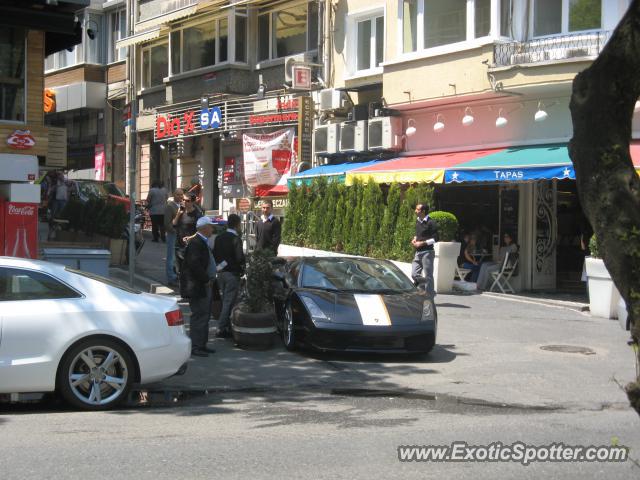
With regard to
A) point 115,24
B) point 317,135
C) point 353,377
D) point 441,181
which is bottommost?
point 353,377

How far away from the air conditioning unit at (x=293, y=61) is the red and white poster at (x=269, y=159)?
1611 mm

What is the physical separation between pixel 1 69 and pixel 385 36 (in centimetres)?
893

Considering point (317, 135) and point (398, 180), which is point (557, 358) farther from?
point (317, 135)

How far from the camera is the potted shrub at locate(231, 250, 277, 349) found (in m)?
11.4

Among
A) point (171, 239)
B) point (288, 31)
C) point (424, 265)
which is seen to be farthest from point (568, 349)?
point (288, 31)

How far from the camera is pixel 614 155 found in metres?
3.74

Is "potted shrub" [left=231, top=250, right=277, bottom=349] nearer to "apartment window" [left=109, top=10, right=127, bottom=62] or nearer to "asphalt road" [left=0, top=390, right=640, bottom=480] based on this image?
"asphalt road" [left=0, top=390, right=640, bottom=480]

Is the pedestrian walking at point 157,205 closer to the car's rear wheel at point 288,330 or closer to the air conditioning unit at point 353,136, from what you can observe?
the air conditioning unit at point 353,136

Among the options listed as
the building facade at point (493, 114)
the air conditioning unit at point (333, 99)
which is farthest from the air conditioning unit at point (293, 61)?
the building facade at point (493, 114)

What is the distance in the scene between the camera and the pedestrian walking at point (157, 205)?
22734 millimetres

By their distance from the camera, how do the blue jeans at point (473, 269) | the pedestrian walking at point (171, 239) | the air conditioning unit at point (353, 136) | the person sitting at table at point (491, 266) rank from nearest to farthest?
the pedestrian walking at point (171, 239) → the person sitting at table at point (491, 266) → the blue jeans at point (473, 269) → the air conditioning unit at point (353, 136)

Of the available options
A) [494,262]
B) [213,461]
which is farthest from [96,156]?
[213,461]

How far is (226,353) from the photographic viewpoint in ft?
37.0

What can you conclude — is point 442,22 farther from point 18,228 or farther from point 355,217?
point 18,228
